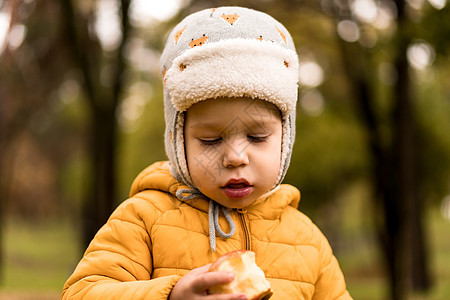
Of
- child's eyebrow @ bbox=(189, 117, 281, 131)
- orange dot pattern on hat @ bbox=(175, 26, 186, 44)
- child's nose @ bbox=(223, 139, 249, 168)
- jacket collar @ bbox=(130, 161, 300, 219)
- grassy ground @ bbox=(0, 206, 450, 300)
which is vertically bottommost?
grassy ground @ bbox=(0, 206, 450, 300)

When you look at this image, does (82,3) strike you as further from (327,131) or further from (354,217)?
(354,217)

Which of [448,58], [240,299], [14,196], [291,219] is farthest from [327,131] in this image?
[14,196]

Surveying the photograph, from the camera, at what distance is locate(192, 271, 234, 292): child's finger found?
168 centimetres

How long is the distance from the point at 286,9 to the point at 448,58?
15.2 feet

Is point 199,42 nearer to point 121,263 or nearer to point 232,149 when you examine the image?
point 232,149

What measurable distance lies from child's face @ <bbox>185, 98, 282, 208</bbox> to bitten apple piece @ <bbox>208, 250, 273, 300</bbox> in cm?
31

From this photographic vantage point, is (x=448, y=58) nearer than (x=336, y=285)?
No

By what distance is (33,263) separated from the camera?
19.2 metres

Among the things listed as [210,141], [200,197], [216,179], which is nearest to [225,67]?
[210,141]

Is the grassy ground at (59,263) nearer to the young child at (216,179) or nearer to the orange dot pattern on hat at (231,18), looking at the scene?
the young child at (216,179)

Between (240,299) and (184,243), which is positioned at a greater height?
(184,243)

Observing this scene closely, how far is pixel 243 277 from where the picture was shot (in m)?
1.75

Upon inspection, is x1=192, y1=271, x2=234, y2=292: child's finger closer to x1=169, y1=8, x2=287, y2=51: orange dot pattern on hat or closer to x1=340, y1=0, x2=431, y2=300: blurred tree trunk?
x1=169, y1=8, x2=287, y2=51: orange dot pattern on hat

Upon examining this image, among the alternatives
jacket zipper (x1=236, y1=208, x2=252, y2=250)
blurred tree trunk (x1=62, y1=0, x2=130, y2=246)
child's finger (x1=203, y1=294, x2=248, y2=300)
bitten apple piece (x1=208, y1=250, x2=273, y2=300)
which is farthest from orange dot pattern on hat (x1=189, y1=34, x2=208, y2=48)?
blurred tree trunk (x1=62, y1=0, x2=130, y2=246)
